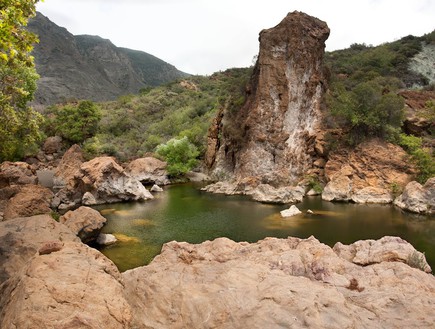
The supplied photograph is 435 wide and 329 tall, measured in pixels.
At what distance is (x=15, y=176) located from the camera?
32594 mm

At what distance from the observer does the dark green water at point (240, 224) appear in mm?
21875

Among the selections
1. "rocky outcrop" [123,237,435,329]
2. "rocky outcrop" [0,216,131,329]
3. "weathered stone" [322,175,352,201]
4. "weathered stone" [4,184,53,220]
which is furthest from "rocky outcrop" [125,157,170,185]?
"rocky outcrop" [0,216,131,329]

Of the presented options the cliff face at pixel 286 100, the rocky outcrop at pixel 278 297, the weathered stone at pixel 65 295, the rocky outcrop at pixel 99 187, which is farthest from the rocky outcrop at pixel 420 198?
the weathered stone at pixel 65 295

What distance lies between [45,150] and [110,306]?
2284 inches

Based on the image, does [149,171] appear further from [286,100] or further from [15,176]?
[286,100]

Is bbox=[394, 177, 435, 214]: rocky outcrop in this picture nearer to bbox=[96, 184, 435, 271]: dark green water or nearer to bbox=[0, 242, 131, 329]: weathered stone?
bbox=[96, 184, 435, 271]: dark green water

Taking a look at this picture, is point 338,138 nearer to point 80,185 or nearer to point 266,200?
point 266,200

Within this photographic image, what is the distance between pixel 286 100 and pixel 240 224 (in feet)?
83.2

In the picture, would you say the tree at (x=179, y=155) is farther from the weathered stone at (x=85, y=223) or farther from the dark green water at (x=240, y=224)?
the weathered stone at (x=85, y=223)

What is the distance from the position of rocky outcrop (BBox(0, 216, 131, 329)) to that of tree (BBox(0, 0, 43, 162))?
16.6ft

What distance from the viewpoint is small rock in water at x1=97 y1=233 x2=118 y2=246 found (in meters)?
22.1

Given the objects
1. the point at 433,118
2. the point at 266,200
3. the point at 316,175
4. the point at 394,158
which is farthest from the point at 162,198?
the point at 433,118

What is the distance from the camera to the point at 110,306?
6.82 m

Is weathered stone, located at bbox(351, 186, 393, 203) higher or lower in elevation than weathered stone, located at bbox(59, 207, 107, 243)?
higher
